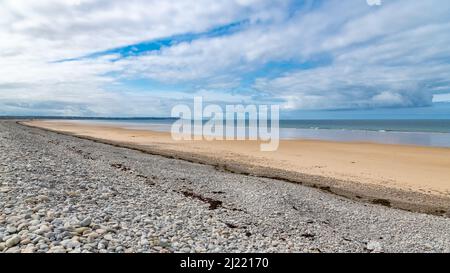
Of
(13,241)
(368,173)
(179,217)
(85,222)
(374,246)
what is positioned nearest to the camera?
(13,241)

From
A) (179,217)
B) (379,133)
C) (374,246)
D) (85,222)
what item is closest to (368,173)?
(374,246)

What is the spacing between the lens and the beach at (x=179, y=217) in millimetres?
7277

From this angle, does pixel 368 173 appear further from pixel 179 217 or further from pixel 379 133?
pixel 379 133

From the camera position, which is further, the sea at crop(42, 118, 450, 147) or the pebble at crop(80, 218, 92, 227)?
the sea at crop(42, 118, 450, 147)

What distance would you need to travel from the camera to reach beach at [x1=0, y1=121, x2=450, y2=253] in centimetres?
728

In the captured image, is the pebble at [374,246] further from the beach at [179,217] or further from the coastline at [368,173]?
the coastline at [368,173]

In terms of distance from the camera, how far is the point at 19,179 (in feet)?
37.1

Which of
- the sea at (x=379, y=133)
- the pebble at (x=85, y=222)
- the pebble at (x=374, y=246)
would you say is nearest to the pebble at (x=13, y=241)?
the pebble at (x=85, y=222)

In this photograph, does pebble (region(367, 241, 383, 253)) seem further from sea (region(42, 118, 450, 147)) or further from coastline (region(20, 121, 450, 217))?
sea (region(42, 118, 450, 147))

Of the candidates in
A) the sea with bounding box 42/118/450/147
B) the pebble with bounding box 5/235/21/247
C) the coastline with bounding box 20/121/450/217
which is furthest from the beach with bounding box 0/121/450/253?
the sea with bounding box 42/118/450/147

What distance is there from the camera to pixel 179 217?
31.5 feet

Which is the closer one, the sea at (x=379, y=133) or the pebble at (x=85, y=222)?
the pebble at (x=85, y=222)
